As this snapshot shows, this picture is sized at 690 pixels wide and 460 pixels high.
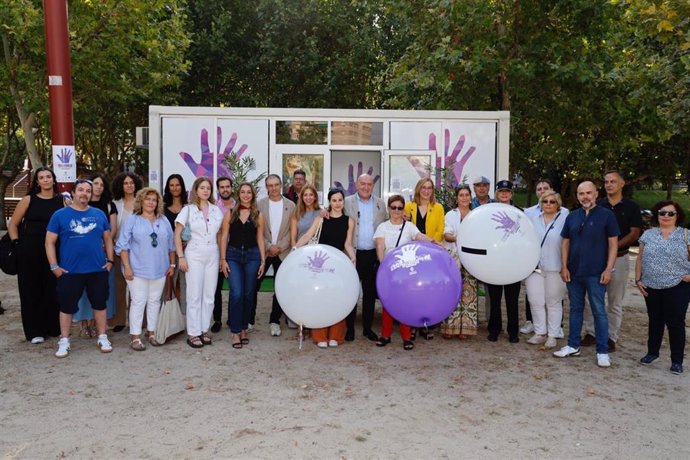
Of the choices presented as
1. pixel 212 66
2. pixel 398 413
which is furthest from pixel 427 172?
pixel 212 66

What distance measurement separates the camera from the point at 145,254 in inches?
211

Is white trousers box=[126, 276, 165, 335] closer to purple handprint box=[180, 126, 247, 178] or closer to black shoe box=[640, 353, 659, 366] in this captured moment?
purple handprint box=[180, 126, 247, 178]

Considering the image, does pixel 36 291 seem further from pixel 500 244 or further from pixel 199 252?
pixel 500 244

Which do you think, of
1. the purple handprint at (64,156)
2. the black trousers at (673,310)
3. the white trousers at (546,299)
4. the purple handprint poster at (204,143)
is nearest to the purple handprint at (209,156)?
the purple handprint poster at (204,143)

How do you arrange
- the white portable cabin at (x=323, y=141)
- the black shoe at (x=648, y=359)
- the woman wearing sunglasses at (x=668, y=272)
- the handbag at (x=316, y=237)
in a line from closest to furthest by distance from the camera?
the woman wearing sunglasses at (x=668, y=272), the black shoe at (x=648, y=359), the handbag at (x=316, y=237), the white portable cabin at (x=323, y=141)

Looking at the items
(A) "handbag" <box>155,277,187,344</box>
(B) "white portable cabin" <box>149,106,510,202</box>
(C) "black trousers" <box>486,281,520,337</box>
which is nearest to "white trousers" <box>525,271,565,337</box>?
(C) "black trousers" <box>486,281,520,337</box>

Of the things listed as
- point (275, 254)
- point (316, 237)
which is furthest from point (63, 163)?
point (316, 237)

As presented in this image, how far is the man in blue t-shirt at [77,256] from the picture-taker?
203 inches

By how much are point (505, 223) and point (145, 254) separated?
10.6 feet

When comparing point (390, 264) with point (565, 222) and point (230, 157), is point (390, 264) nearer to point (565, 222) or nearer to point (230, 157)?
point (565, 222)

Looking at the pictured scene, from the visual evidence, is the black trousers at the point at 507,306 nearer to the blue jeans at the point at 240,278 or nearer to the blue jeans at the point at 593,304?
the blue jeans at the point at 593,304

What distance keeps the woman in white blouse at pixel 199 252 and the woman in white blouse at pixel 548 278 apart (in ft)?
9.95

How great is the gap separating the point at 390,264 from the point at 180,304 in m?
2.38

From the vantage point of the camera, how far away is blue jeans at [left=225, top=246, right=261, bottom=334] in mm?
5586
